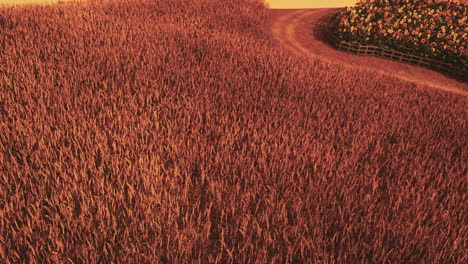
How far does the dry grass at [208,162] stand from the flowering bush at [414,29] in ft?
24.1

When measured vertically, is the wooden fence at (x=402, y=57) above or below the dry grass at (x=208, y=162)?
above

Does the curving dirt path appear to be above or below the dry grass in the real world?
above

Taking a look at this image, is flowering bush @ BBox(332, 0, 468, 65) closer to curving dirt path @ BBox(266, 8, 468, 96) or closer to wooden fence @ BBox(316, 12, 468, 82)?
wooden fence @ BBox(316, 12, 468, 82)

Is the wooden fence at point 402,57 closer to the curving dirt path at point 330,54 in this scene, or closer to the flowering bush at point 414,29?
the flowering bush at point 414,29

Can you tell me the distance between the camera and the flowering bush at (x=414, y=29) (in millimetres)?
11258

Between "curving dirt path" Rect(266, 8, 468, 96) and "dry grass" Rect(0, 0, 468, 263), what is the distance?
5242 mm

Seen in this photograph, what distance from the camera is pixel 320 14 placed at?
1794cm

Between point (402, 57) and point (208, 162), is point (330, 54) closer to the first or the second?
point (402, 57)

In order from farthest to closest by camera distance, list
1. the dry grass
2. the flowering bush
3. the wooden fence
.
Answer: the flowering bush, the wooden fence, the dry grass

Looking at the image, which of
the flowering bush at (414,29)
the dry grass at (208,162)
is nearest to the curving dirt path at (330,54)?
the flowering bush at (414,29)

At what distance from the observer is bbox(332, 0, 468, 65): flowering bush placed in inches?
443

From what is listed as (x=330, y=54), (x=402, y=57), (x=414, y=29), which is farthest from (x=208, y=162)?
(x=414, y=29)

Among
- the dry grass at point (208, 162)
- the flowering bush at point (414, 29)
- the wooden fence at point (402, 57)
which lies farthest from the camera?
the flowering bush at point (414, 29)

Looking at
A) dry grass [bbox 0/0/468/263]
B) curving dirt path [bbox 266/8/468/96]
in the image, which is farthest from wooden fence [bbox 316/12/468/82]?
dry grass [bbox 0/0/468/263]
